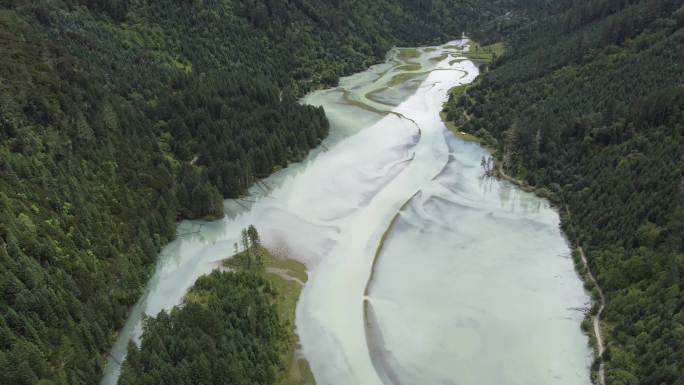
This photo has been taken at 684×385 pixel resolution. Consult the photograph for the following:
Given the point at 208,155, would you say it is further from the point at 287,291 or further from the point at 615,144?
the point at 615,144

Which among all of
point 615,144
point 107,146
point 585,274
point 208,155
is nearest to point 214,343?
point 107,146

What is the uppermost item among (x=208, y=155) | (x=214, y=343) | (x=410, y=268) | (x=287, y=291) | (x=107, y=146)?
(x=107, y=146)

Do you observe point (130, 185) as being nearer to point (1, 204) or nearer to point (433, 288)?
point (1, 204)

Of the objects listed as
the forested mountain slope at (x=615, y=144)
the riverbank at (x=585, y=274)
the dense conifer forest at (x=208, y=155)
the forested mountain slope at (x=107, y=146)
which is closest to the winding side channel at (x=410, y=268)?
the riverbank at (x=585, y=274)

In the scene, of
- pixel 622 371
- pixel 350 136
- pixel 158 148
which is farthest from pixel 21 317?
pixel 350 136

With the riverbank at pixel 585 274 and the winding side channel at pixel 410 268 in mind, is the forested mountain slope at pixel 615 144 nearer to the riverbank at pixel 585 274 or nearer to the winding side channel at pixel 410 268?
the riverbank at pixel 585 274

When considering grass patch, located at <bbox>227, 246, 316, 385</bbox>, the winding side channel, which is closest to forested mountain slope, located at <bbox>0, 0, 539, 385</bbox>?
the winding side channel
